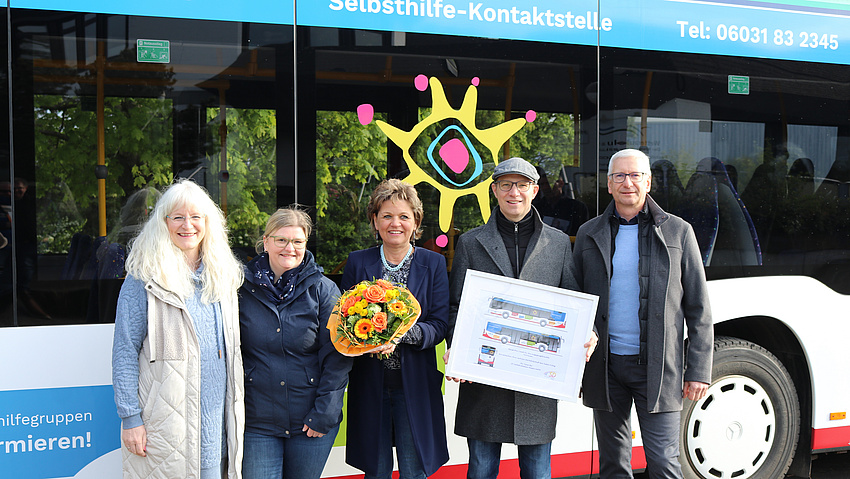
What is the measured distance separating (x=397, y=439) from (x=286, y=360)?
68cm

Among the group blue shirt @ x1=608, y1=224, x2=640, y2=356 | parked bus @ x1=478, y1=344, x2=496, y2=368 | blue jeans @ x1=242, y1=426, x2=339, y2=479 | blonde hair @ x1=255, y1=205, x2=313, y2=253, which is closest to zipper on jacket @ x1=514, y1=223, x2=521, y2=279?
parked bus @ x1=478, y1=344, x2=496, y2=368

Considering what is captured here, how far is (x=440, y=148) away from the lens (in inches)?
152

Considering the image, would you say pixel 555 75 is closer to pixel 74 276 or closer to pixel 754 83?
pixel 754 83

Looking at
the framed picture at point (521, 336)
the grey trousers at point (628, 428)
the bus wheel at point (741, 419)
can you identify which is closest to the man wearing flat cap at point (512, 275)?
the framed picture at point (521, 336)

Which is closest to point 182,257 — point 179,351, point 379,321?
point 179,351

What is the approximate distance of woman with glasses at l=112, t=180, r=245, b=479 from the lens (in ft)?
8.61

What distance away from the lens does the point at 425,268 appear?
3090 millimetres

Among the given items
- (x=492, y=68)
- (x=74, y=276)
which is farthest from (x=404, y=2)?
(x=74, y=276)

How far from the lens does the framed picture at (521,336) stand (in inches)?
120

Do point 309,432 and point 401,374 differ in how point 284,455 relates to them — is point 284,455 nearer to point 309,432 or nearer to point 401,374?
point 309,432

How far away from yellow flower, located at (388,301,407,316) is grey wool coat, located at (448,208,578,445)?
490 mm

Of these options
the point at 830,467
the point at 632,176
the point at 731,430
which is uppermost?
the point at 632,176

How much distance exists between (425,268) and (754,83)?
2.76m

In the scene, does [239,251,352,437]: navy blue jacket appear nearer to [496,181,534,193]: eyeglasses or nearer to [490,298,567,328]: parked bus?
[490,298,567,328]: parked bus
